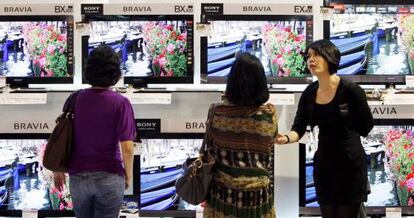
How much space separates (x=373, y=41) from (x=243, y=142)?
1.48 meters


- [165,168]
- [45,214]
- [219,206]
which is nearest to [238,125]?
[219,206]

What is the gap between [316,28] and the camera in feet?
11.4

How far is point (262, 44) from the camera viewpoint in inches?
128

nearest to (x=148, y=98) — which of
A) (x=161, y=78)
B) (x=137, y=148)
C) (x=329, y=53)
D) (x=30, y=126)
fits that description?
(x=161, y=78)

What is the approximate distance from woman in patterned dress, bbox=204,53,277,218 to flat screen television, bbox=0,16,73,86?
142 centimetres

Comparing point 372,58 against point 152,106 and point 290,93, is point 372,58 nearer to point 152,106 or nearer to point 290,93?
point 290,93

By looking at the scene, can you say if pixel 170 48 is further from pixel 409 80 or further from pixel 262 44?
pixel 409 80

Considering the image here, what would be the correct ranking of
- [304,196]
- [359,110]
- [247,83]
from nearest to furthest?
[247,83] < [359,110] < [304,196]

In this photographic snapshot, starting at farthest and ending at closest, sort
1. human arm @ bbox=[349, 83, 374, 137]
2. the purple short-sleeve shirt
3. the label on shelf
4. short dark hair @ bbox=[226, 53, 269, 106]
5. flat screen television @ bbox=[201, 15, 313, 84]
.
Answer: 1. flat screen television @ bbox=[201, 15, 313, 84]
2. the label on shelf
3. human arm @ bbox=[349, 83, 374, 137]
4. the purple short-sleeve shirt
5. short dark hair @ bbox=[226, 53, 269, 106]

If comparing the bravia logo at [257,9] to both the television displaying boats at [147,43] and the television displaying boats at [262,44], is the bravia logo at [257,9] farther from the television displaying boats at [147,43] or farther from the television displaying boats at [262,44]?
the television displaying boats at [147,43]

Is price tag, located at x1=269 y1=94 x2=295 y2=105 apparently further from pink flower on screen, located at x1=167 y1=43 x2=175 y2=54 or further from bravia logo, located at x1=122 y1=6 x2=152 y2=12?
bravia logo, located at x1=122 y1=6 x2=152 y2=12

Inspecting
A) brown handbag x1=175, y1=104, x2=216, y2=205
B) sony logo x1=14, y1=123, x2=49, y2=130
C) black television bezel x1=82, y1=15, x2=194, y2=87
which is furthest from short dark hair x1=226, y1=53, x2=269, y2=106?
sony logo x1=14, y1=123, x2=49, y2=130

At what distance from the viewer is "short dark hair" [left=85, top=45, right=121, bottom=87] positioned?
2375mm

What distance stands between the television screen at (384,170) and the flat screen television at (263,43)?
468mm
